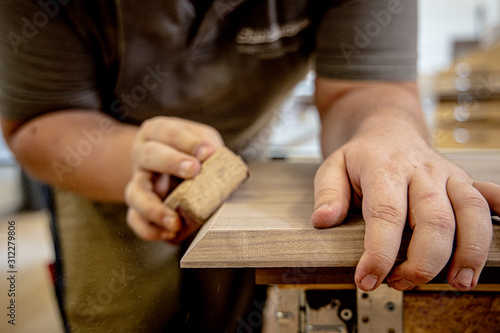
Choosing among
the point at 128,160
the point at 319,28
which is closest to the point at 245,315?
the point at 128,160

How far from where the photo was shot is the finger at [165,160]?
0.30 meters

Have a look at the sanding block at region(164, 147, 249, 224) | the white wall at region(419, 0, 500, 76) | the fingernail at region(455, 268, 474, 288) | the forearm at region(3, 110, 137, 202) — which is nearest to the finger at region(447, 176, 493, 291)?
the fingernail at region(455, 268, 474, 288)

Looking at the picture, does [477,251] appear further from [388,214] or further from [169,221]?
[169,221]

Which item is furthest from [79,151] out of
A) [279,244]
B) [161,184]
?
[279,244]

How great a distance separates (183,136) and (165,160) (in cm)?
3

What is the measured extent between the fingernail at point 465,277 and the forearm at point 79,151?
1.12ft

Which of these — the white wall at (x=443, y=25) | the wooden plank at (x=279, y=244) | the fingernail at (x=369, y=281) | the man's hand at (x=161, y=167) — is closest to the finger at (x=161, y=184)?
the man's hand at (x=161, y=167)

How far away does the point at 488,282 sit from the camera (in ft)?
0.81

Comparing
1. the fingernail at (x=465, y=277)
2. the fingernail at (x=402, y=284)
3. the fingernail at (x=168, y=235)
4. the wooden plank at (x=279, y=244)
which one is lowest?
the fingernail at (x=168, y=235)

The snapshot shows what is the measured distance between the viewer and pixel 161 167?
318mm

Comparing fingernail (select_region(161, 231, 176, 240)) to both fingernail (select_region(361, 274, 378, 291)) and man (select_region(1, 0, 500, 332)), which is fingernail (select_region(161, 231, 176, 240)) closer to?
man (select_region(1, 0, 500, 332))

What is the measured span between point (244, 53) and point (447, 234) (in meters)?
0.40

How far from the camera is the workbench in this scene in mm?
221

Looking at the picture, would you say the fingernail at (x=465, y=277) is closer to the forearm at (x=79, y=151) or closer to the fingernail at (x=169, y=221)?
the fingernail at (x=169, y=221)
